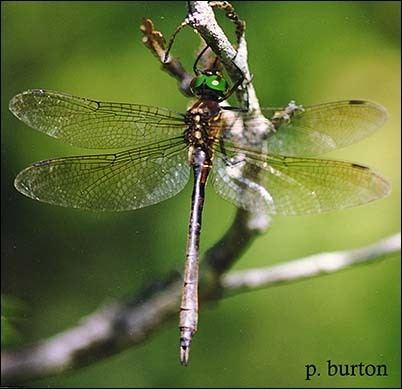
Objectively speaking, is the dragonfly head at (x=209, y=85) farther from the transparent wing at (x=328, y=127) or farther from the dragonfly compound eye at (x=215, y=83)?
the transparent wing at (x=328, y=127)

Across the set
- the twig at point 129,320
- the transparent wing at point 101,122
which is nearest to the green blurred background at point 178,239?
the twig at point 129,320

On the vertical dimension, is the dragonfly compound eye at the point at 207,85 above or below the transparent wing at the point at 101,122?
below

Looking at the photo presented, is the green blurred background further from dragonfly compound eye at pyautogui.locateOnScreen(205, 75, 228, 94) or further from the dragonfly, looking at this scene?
dragonfly compound eye at pyautogui.locateOnScreen(205, 75, 228, 94)

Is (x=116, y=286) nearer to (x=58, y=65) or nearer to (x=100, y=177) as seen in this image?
(x=100, y=177)

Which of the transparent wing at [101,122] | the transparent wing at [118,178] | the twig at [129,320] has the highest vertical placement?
the transparent wing at [101,122]

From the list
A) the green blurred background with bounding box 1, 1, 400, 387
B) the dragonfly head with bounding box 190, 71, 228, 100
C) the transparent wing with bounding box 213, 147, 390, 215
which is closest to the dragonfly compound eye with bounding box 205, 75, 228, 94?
the dragonfly head with bounding box 190, 71, 228, 100

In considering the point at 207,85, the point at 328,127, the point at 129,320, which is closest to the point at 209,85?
the point at 207,85

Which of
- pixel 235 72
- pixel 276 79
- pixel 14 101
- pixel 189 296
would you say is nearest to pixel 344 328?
pixel 189 296
